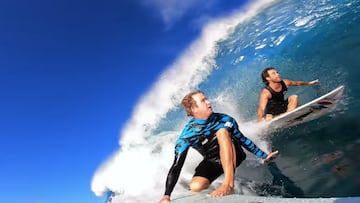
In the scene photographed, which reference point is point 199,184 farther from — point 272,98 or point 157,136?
point 157,136

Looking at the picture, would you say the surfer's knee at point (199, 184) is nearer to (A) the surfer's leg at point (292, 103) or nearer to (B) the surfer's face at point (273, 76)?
(A) the surfer's leg at point (292, 103)

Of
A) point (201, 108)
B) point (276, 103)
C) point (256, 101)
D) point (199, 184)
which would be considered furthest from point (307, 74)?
point (199, 184)

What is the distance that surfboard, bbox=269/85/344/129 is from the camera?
670 centimetres

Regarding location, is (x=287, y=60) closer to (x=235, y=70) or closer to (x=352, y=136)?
(x=235, y=70)

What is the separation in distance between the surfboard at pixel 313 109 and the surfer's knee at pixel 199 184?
2.87 metres

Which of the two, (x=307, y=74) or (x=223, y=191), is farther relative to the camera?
(x=307, y=74)

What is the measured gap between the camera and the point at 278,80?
764 cm

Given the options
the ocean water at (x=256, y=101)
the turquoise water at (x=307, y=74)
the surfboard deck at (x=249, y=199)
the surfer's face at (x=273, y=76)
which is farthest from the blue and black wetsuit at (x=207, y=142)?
the surfer's face at (x=273, y=76)

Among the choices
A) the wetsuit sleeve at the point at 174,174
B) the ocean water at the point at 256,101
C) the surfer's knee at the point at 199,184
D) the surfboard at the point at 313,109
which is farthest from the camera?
the surfboard at the point at 313,109

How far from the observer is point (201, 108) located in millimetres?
4566

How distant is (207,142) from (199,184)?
0.57 metres

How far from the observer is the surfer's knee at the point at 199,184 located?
4.64m

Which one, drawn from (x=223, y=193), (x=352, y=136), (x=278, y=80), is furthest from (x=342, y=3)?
(x=223, y=193)

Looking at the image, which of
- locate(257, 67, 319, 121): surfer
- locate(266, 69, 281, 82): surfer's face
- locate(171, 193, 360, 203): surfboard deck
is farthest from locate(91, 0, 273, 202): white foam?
locate(266, 69, 281, 82): surfer's face
